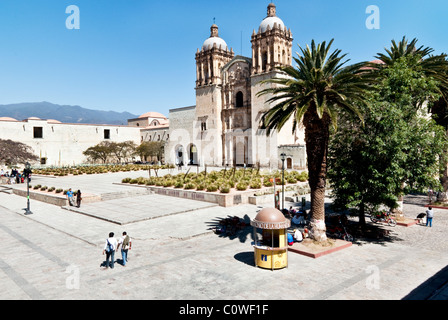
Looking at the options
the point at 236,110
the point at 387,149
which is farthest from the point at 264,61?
the point at 387,149

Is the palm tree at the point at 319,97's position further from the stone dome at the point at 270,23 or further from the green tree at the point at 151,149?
the green tree at the point at 151,149

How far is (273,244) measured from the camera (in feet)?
35.3

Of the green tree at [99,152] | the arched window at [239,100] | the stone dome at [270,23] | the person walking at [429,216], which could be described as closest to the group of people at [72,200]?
the person walking at [429,216]

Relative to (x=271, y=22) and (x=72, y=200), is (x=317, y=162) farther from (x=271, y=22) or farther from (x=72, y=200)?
(x=271, y=22)

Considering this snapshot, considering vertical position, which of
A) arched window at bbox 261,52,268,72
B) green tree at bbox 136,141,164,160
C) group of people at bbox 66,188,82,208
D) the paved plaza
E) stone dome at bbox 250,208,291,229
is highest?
arched window at bbox 261,52,268,72

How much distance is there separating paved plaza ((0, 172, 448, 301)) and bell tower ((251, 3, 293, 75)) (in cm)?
3324

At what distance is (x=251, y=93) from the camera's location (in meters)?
47.1

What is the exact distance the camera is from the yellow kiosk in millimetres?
10055

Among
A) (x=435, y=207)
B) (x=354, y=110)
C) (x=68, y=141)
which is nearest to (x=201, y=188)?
(x=354, y=110)

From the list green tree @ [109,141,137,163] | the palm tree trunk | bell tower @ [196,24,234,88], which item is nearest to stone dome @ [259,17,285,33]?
bell tower @ [196,24,234,88]

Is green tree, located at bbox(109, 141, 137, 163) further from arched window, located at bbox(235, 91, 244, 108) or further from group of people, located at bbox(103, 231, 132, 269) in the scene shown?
group of people, located at bbox(103, 231, 132, 269)

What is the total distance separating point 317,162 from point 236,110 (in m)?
38.7

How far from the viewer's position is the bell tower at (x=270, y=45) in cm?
4453

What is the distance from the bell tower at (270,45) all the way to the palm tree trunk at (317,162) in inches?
1340
